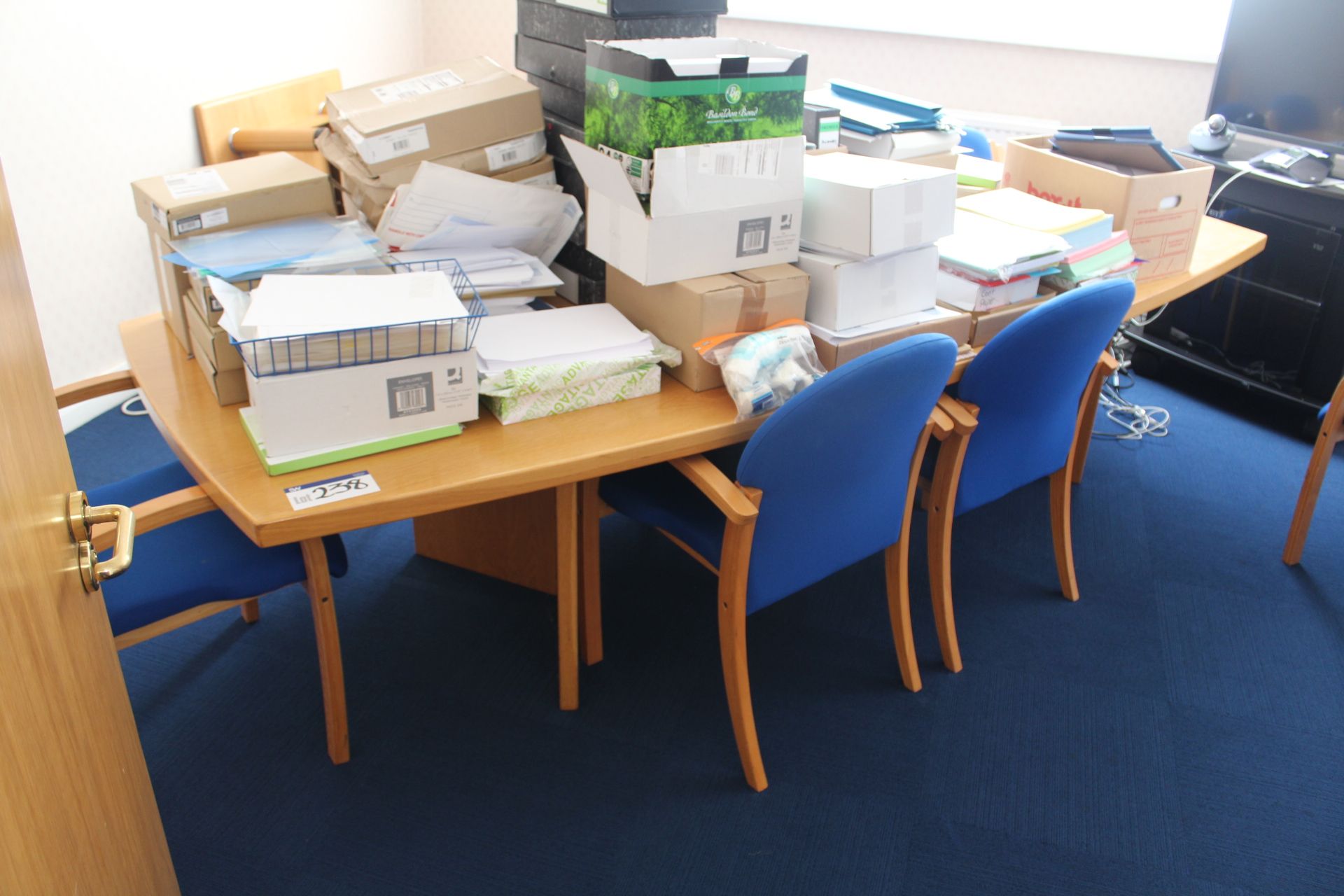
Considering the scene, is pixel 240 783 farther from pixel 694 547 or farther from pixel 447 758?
pixel 694 547

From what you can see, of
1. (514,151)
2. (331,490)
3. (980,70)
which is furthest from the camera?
(980,70)

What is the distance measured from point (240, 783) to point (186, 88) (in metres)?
2.23

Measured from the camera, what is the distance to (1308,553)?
257cm

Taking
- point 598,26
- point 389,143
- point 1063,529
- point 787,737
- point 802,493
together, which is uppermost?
point 598,26

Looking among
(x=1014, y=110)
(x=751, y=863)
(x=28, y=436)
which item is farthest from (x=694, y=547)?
(x=1014, y=110)

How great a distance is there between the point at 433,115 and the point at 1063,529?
1.64 meters

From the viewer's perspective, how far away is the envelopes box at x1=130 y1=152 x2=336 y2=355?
176 centimetres

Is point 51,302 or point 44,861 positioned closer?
point 44,861

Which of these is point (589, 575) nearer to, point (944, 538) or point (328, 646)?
point (328, 646)

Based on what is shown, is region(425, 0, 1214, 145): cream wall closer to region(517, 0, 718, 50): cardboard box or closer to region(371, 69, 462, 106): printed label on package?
region(517, 0, 718, 50): cardboard box

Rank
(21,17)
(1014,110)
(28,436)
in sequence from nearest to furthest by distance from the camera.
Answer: (28,436) → (21,17) → (1014,110)

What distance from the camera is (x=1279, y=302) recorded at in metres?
3.16

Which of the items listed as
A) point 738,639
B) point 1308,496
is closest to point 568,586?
point 738,639

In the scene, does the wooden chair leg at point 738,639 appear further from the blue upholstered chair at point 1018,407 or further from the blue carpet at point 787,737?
the blue upholstered chair at point 1018,407
